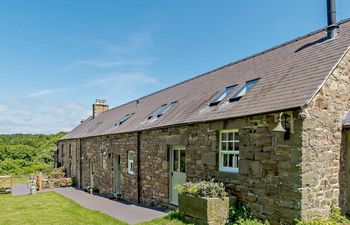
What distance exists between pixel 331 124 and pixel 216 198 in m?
3.55

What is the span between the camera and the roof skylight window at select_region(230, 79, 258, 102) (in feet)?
33.5

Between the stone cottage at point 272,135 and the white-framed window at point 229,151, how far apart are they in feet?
0.10

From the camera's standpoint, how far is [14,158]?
119ft

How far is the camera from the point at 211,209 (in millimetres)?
8430

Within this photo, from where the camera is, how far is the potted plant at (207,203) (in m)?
8.45

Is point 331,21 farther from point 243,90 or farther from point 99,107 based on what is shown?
point 99,107

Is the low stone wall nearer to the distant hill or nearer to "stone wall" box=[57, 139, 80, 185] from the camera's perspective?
"stone wall" box=[57, 139, 80, 185]

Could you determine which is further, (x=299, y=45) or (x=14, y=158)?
(x=14, y=158)

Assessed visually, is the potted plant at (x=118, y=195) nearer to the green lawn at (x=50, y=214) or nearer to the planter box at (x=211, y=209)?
the green lawn at (x=50, y=214)

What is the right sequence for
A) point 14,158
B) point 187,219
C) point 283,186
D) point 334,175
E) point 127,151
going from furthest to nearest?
point 14,158
point 127,151
point 187,219
point 334,175
point 283,186

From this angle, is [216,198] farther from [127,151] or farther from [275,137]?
[127,151]

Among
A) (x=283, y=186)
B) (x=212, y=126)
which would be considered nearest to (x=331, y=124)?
(x=283, y=186)

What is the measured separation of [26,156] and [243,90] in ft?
110

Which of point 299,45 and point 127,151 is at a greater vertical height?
point 299,45
